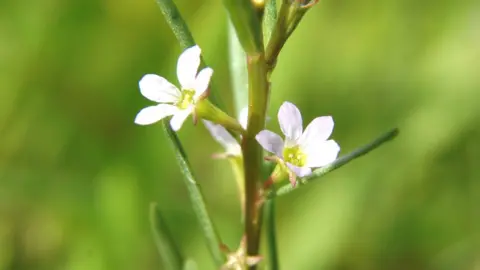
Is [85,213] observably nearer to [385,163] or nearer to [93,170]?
[93,170]

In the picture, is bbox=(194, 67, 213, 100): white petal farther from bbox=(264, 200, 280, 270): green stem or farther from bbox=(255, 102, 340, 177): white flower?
bbox=(264, 200, 280, 270): green stem

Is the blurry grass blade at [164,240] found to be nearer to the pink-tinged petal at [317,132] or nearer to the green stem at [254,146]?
the green stem at [254,146]

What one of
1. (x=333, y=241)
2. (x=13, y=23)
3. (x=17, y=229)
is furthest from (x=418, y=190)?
(x=13, y=23)

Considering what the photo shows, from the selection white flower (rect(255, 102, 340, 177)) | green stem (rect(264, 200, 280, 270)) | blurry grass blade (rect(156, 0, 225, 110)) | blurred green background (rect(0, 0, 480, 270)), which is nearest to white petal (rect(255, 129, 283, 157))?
white flower (rect(255, 102, 340, 177))

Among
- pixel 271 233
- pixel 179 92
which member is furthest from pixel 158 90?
pixel 271 233

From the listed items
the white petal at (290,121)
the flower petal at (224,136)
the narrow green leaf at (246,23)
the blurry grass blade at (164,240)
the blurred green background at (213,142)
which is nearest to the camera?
the narrow green leaf at (246,23)

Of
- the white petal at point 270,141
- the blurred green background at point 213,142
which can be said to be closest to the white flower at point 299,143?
the white petal at point 270,141
